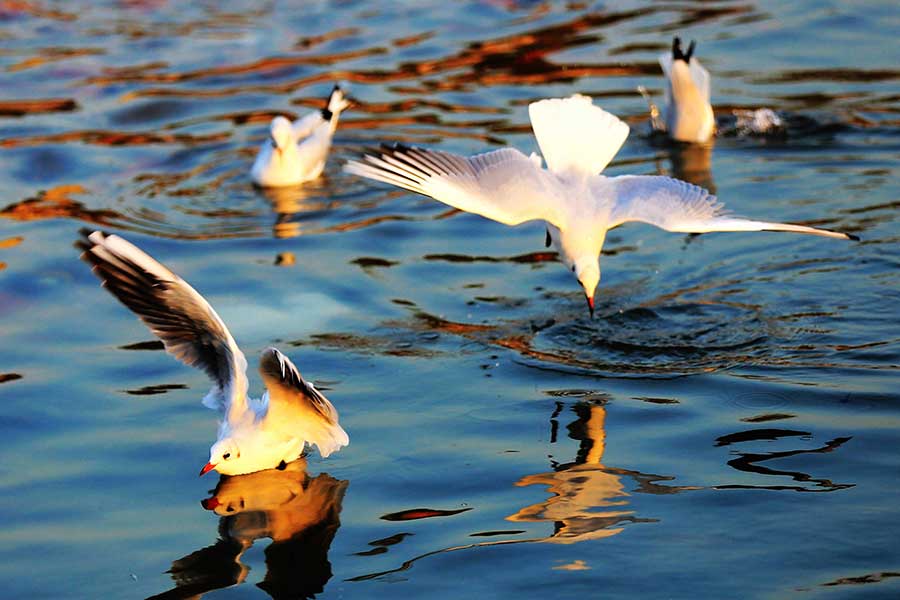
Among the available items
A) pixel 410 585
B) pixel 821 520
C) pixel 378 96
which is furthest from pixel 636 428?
pixel 378 96

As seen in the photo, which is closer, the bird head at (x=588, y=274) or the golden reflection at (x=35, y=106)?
the bird head at (x=588, y=274)

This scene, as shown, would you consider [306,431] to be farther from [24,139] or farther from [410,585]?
[24,139]

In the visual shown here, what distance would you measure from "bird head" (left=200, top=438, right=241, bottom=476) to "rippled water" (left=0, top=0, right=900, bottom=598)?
172 millimetres

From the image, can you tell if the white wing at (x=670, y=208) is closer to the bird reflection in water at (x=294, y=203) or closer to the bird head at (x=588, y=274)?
the bird head at (x=588, y=274)

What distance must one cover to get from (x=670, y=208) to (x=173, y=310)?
219 centimetres

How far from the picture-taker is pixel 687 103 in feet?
31.6

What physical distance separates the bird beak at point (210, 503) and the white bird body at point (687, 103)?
529 cm

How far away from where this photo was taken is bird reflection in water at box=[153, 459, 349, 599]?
4.78 metres

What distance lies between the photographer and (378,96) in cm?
1143

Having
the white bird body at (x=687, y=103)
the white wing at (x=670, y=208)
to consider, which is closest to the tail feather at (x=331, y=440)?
the white wing at (x=670, y=208)

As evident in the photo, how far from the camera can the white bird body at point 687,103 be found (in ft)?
31.6

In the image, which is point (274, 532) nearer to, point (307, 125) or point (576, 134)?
point (576, 134)

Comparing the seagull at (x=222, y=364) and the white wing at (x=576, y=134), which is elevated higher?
the white wing at (x=576, y=134)

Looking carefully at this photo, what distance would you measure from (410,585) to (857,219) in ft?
13.9
